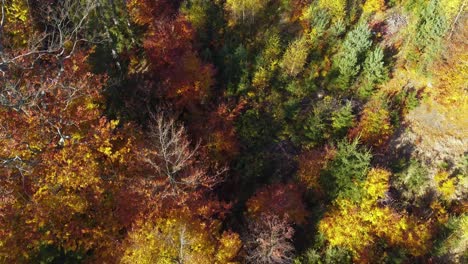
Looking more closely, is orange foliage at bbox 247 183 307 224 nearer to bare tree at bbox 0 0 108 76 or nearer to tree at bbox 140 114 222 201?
tree at bbox 140 114 222 201

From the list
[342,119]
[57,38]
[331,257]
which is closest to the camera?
[331,257]

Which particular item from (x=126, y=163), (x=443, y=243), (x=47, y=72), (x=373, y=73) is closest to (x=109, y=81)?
(x=47, y=72)

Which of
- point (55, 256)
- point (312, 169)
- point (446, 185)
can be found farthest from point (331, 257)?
point (55, 256)

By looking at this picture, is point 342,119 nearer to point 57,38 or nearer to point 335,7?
point 335,7

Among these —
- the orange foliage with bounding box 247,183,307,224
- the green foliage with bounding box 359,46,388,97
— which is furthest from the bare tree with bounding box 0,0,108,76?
the green foliage with bounding box 359,46,388,97

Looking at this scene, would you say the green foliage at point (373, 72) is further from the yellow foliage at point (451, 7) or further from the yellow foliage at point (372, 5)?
the yellow foliage at point (372, 5)
